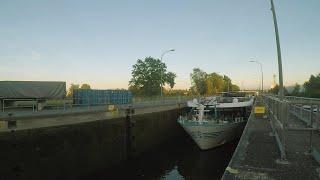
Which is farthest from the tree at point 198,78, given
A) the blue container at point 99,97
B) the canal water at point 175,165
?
the canal water at point 175,165

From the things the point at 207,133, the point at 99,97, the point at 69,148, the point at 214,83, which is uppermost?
the point at 214,83

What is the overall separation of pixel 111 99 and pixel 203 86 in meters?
85.4

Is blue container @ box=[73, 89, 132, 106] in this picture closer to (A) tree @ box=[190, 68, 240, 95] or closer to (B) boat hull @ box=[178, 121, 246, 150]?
(B) boat hull @ box=[178, 121, 246, 150]

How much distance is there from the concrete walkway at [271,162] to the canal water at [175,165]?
6165 mm

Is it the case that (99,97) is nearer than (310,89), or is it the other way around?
(99,97)

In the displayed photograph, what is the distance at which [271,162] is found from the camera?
449 inches

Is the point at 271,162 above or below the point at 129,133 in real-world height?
above

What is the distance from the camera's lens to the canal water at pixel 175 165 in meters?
20.4

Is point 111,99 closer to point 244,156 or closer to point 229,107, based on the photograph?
point 229,107

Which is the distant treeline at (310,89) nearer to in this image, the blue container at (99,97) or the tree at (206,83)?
the tree at (206,83)

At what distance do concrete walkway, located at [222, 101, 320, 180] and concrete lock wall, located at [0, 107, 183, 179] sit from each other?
10.3 metres

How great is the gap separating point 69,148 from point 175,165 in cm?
843

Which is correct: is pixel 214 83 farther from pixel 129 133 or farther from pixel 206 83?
pixel 129 133

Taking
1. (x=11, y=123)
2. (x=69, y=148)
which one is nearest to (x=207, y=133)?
(x=69, y=148)
